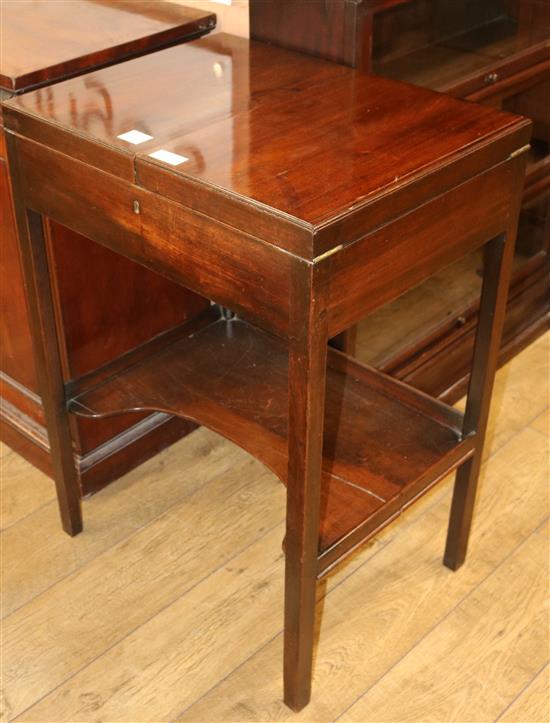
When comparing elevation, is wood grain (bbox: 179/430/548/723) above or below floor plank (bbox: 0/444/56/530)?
above

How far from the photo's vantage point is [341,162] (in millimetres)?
1308

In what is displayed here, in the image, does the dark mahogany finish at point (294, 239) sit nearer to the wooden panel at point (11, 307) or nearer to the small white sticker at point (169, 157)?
the small white sticker at point (169, 157)

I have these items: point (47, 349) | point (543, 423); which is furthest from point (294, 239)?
point (543, 423)

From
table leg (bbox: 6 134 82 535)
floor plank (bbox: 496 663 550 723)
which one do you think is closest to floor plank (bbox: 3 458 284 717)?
table leg (bbox: 6 134 82 535)

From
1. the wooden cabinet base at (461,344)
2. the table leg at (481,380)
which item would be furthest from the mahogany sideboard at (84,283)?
the table leg at (481,380)

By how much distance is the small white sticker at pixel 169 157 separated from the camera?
1.31m

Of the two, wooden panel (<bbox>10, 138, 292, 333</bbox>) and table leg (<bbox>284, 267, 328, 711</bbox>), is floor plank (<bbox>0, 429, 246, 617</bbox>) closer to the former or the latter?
table leg (<bbox>284, 267, 328, 711</bbox>)

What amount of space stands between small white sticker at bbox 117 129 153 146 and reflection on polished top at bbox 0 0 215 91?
0.35m

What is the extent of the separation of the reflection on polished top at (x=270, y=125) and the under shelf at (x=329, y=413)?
20.3 inches

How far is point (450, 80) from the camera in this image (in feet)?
6.15

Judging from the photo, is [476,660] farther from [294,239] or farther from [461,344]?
[294,239]

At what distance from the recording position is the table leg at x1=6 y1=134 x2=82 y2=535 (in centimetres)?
165

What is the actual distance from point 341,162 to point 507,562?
3.36 feet

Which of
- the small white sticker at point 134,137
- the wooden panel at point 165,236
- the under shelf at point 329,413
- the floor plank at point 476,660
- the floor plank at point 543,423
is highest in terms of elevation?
the small white sticker at point 134,137
